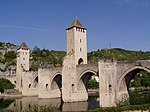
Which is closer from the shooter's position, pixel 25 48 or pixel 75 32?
pixel 75 32

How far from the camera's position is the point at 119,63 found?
106 ft

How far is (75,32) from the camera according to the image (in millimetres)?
41219

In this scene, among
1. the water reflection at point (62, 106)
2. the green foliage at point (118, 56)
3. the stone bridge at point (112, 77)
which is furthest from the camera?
the green foliage at point (118, 56)

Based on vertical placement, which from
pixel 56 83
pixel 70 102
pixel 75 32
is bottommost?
pixel 70 102

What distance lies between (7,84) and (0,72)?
899 cm

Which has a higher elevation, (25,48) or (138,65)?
(25,48)

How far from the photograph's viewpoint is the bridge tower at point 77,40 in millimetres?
41062

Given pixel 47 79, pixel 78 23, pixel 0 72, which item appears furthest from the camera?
pixel 0 72

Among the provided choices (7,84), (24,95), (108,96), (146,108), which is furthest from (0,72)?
(146,108)

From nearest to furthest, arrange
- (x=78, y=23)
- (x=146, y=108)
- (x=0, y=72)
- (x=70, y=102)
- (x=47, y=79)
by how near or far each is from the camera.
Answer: (x=146, y=108) < (x=70, y=102) < (x=78, y=23) < (x=47, y=79) < (x=0, y=72)

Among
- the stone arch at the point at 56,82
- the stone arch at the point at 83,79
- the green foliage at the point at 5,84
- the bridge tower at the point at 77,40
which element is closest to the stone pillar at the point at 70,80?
the stone arch at the point at 83,79

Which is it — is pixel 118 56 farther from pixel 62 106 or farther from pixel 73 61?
pixel 62 106

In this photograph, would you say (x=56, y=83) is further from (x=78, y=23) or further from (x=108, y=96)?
(x=108, y=96)

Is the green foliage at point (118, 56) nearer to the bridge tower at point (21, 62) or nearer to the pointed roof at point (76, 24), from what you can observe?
the bridge tower at point (21, 62)
